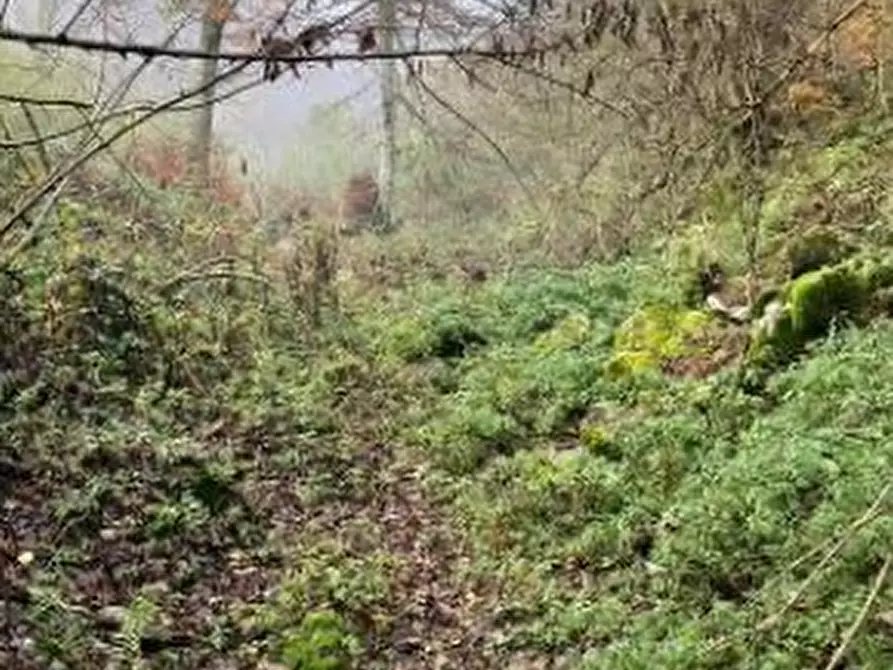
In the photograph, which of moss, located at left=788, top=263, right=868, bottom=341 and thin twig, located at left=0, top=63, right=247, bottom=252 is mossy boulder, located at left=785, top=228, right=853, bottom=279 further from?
thin twig, located at left=0, top=63, right=247, bottom=252

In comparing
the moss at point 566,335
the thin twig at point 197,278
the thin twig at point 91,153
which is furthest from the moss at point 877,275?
the thin twig at point 91,153

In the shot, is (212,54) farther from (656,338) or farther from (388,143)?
(388,143)

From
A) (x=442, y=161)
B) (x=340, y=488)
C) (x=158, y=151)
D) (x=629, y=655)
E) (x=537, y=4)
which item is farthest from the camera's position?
(x=442, y=161)

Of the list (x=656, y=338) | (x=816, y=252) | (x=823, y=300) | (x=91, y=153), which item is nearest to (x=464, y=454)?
(x=656, y=338)

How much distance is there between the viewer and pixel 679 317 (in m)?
11.2

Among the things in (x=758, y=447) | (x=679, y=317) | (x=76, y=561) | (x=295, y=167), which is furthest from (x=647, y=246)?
(x=295, y=167)

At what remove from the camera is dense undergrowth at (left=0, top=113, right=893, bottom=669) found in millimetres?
6227

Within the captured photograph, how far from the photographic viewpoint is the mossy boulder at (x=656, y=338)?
10.2 m

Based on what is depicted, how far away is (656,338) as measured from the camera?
10.7m

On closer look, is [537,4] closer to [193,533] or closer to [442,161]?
[193,533]

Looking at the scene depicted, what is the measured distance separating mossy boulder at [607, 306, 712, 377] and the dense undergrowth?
0.04 m

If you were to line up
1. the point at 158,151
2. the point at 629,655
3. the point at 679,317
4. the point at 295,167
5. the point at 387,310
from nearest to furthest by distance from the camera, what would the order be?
1. the point at 629,655
2. the point at 679,317
3. the point at 387,310
4. the point at 158,151
5. the point at 295,167

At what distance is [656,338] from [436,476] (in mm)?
2400

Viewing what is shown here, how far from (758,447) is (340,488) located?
298 centimetres
